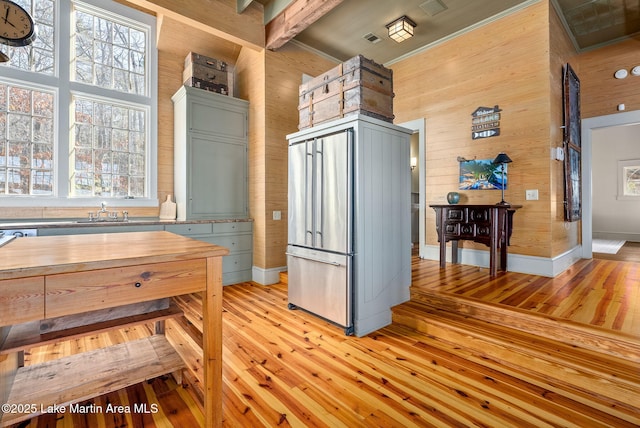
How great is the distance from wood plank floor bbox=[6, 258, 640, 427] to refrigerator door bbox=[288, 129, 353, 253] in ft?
2.72

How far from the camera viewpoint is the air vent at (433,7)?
3582 mm

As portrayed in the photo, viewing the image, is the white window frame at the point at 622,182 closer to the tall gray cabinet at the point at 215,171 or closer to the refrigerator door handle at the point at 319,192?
the refrigerator door handle at the point at 319,192

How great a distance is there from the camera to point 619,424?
157 cm

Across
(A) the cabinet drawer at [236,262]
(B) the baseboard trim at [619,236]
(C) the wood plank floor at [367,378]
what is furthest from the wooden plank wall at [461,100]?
(B) the baseboard trim at [619,236]

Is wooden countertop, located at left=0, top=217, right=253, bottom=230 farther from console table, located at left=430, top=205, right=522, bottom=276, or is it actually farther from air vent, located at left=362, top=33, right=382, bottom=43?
air vent, located at left=362, top=33, right=382, bottom=43

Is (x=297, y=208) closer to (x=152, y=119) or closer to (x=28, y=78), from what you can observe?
(x=152, y=119)

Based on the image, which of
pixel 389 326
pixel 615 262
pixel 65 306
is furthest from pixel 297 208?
pixel 615 262

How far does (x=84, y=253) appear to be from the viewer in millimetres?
1345

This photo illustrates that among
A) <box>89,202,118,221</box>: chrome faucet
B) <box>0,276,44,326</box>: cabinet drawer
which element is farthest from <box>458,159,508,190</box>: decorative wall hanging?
<box>89,202,118,221</box>: chrome faucet

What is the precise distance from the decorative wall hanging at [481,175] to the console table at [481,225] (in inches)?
17.7

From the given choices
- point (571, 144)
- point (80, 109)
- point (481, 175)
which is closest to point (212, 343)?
point (481, 175)

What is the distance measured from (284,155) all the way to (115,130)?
2263 mm

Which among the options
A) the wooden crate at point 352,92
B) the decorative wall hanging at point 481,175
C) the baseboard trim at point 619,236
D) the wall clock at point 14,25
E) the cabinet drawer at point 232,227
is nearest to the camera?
the wall clock at point 14,25

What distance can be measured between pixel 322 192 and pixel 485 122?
2.59 m
